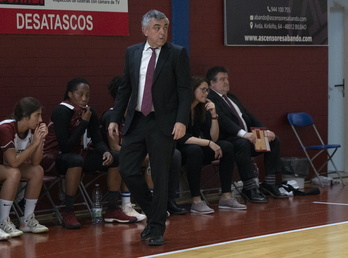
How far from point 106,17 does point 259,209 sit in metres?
2.39

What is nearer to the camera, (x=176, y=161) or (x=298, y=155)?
(x=176, y=161)

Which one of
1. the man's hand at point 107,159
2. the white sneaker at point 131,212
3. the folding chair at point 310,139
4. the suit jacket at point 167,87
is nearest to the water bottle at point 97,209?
the white sneaker at point 131,212

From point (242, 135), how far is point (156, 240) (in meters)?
2.58

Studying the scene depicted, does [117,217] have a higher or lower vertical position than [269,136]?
lower

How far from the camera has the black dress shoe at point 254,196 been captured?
8.04 meters

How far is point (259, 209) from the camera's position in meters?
7.64

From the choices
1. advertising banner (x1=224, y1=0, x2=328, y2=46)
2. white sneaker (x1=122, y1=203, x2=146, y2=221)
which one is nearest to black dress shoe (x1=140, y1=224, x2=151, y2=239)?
white sneaker (x1=122, y1=203, x2=146, y2=221)

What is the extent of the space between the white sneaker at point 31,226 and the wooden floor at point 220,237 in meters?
0.08

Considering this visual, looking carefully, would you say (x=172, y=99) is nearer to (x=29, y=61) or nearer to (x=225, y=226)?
(x=225, y=226)

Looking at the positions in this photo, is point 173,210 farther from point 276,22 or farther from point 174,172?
point 276,22

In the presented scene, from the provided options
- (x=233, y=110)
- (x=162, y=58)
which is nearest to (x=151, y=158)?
(x=162, y=58)

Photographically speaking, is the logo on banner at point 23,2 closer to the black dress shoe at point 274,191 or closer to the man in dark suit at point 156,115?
the man in dark suit at point 156,115

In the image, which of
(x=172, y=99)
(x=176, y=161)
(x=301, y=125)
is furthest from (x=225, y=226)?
(x=301, y=125)

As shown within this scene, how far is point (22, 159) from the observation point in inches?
252
